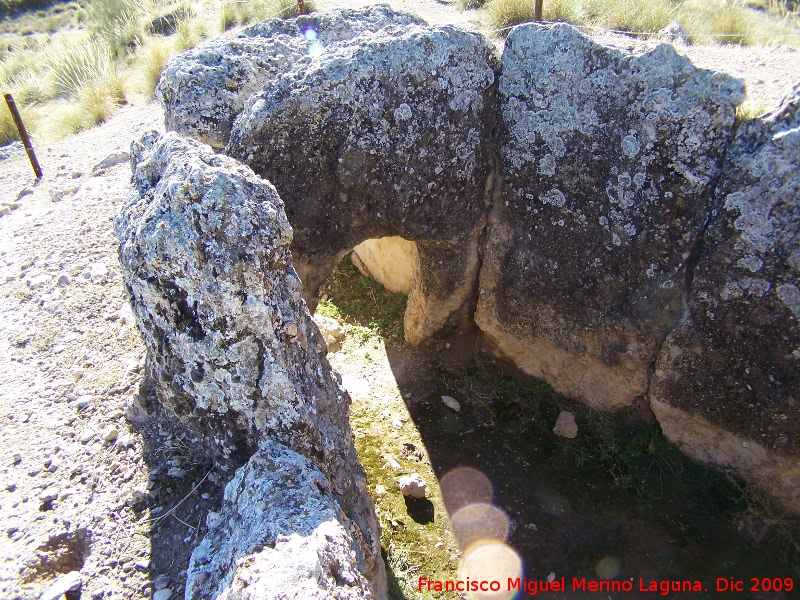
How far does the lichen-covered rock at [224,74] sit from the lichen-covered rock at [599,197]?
1.09 m

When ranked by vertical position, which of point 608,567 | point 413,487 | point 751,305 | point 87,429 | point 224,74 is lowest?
point 608,567

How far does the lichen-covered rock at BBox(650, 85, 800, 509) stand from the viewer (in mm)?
2604

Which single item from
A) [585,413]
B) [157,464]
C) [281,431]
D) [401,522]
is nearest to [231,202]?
[281,431]

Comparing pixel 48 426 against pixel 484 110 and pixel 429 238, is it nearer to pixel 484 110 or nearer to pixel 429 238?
pixel 429 238

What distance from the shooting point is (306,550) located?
1.74 metres

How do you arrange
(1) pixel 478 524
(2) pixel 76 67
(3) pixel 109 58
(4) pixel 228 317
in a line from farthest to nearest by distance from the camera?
1. (3) pixel 109 58
2. (2) pixel 76 67
3. (1) pixel 478 524
4. (4) pixel 228 317

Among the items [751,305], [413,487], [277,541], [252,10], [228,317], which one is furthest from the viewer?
[252,10]

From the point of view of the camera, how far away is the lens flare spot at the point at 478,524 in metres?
3.13

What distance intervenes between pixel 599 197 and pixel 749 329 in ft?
3.16

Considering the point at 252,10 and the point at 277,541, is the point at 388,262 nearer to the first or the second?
the point at 277,541

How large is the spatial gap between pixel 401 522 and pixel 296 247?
1.59 meters

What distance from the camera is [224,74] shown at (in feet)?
10.9

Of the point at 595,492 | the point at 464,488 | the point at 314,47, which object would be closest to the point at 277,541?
the point at 464,488

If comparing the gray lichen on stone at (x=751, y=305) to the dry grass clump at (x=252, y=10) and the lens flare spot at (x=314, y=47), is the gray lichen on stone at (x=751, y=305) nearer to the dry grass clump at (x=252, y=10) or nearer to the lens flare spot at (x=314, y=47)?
the lens flare spot at (x=314, y=47)
